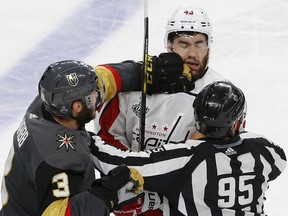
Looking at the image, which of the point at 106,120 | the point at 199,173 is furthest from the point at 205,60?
the point at 199,173

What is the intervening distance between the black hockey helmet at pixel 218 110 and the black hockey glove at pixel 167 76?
42 centimetres

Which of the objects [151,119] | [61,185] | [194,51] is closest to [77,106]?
[61,185]

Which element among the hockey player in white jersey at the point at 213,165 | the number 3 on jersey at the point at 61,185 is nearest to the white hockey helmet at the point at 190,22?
the hockey player in white jersey at the point at 213,165

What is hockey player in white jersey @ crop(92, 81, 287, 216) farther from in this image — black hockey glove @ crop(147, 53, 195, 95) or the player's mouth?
the player's mouth

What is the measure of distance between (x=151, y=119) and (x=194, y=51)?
1.18 ft

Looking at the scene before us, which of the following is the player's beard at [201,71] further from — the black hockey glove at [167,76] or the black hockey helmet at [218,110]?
the black hockey helmet at [218,110]

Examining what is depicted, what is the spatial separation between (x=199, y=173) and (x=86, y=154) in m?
0.42

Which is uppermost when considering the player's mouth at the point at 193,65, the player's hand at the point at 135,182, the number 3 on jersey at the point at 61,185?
the player's mouth at the point at 193,65

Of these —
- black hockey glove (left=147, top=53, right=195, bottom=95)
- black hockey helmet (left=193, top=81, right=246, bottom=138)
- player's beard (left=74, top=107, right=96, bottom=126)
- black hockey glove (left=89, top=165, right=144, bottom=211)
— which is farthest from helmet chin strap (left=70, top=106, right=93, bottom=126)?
black hockey glove (left=147, top=53, right=195, bottom=95)

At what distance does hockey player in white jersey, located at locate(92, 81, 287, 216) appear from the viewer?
8.48ft

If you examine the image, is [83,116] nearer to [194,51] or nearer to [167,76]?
[167,76]

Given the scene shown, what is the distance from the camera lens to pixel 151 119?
3121 millimetres

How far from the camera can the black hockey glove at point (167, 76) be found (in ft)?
9.98

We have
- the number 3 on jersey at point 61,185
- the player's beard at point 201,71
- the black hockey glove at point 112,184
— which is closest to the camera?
the number 3 on jersey at point 61,185
